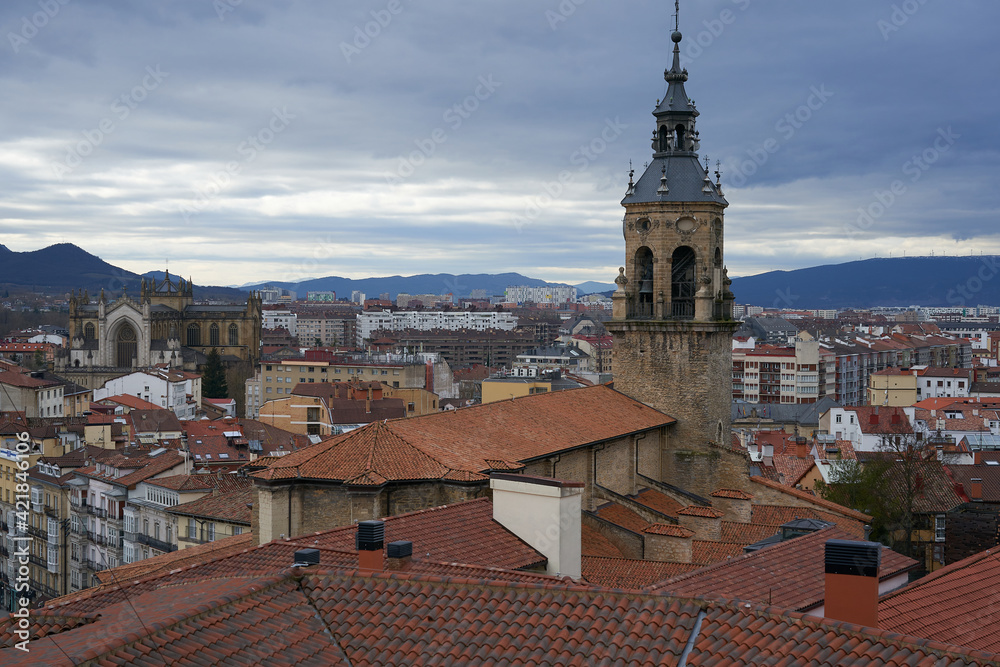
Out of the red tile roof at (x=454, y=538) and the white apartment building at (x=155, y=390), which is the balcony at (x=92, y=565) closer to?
the red tile roof at (x=454, y=538)

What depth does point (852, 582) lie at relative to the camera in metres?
11.5

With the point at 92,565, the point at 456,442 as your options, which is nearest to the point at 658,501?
the point at 456,442

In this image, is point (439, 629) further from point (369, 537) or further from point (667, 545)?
point (667, 545)

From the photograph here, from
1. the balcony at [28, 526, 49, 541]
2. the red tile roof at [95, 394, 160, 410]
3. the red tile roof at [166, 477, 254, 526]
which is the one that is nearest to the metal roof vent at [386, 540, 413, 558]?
the red tile roof at [166, 477, 254, 526]

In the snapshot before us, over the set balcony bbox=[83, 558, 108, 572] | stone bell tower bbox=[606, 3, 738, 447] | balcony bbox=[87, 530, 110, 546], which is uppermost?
stone bell tower bbox=[606, 3, 738, 447]

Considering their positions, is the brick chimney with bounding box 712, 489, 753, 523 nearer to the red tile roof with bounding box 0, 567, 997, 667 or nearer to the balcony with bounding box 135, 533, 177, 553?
the red tile roof with bounding box 0, 567, 997, 667

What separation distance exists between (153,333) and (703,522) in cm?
11648

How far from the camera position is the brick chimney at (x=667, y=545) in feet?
78.1

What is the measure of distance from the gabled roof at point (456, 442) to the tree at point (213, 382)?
91533mm

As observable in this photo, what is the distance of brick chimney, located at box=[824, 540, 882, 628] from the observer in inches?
446

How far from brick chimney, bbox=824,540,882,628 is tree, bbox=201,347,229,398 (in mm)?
108525

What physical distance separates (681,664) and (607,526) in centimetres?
1502

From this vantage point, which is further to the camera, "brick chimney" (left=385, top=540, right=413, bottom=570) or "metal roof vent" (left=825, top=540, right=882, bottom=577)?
"brick chimney" (left=385, top=540, right=413, bottom=570)

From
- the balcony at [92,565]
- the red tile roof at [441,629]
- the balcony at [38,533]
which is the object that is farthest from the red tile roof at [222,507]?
the red tile roof at [441,629]
